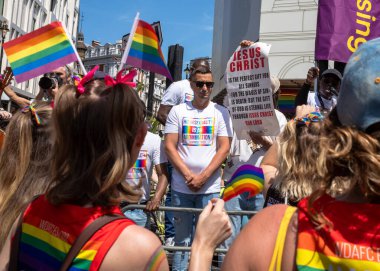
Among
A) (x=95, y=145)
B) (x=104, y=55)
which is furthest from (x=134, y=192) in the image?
(x=104, y=55)

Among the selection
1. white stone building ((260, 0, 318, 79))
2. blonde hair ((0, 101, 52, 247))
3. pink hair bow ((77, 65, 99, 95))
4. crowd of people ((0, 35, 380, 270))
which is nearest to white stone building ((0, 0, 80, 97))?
white stone building ((260, 0, 318, 79))

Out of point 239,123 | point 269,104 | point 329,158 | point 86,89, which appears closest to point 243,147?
point 239,123

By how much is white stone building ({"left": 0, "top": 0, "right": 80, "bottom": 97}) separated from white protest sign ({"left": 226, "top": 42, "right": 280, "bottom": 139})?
107 feet

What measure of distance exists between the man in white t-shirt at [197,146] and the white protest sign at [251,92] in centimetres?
23

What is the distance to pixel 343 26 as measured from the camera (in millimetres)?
5344

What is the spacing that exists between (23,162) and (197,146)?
294 centimetres

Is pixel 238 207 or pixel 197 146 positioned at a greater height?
pixel 197 146

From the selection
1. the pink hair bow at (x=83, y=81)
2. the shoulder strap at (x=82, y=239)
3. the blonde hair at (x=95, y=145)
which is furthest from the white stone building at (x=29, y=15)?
the shoulder strap at (x=82, y=239)

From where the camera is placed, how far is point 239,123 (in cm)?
497

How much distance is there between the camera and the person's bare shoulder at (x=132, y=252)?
5.07ft

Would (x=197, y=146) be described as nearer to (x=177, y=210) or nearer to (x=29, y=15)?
(x=177, y=210)

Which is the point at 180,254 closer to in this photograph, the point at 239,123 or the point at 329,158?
the point at 239,123

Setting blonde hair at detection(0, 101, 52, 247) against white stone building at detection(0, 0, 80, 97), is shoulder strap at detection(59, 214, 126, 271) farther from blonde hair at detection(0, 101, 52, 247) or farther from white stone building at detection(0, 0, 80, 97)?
white stone building at detection(0, 0, 80, 97)

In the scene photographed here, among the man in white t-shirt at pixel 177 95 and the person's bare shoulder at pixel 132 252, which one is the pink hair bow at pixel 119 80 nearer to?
the person's bare shoulder at pixel 132 252
